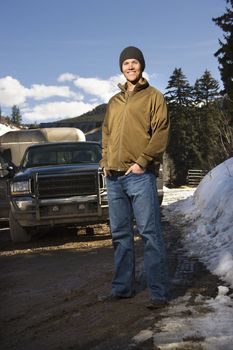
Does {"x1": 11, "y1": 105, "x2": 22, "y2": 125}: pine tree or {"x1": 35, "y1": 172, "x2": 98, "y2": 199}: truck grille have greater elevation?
{"x1": 11, "y1": 105, "x2": 22, "y2": 125}: pine tree

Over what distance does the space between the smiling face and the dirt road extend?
183cm

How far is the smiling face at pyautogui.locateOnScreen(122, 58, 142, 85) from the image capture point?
4.16 meters

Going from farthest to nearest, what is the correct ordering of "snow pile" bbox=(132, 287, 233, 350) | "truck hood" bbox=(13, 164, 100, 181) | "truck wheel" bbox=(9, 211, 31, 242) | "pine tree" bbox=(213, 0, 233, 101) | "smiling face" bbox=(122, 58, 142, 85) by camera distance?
"pine tree" bbox=(213, 0, 233, 101), "truck wheel" bbox=(9, 211, 31, 242), "truck hood" bbox=(13, 164, 100, 181), "smiling face" bbox=(122, 58, 142, 85), "snow pile" bbox=(132, 287, 233, 350)

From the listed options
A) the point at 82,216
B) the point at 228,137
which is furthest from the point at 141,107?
the point at 228,137

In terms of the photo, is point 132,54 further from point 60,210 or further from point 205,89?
point 205,89

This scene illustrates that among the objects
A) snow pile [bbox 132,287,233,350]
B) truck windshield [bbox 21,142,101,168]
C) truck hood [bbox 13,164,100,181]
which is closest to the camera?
snow pile [bbox 132,287,233,350]

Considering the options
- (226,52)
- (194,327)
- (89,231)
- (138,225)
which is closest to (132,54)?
(138,225)

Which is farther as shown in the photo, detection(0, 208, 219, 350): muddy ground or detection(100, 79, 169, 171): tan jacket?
detection(100, 79, 169, 171): tan jacket

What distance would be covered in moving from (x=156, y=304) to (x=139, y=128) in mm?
1384

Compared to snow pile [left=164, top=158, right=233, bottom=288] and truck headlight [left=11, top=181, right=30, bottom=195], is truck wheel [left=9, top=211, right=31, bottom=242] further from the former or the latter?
snow pile [left=164, top=158, right=233, bottom=288]

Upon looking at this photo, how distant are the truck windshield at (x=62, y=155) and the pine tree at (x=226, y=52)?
26.0m

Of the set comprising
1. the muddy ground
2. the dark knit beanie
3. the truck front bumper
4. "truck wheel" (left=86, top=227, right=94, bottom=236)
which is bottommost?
"truck wheel" (left=86, top=227, right=94, bottom=236)

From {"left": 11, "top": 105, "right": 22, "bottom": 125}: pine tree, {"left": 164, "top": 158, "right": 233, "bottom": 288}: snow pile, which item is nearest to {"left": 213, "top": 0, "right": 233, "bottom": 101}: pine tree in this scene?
{"left": 164, "top": 158, "right": 233, "bottom": 288}: snow pile

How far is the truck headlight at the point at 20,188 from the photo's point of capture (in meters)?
8.41
